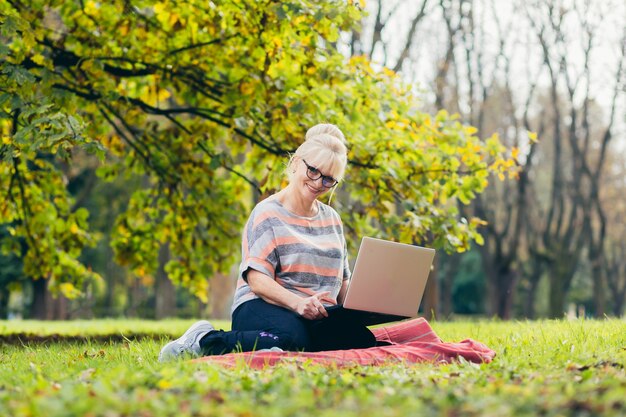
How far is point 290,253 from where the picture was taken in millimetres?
5805

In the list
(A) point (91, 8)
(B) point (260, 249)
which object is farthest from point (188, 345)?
(A) point (91, 8)

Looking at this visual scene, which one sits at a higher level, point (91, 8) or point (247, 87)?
point (91, 8)

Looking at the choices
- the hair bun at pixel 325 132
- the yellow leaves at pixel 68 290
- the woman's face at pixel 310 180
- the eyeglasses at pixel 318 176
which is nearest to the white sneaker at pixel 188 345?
the woman's face at pixel 310 180

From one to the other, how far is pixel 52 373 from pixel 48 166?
19.3 feet

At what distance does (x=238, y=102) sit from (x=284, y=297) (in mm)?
3736

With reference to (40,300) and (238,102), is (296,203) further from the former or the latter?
(40,300)

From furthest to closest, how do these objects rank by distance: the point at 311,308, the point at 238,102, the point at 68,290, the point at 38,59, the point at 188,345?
the point at 68,290 → the point at 238,102 → the point at 38,59 → the point at 188,345 → the point at 311,308

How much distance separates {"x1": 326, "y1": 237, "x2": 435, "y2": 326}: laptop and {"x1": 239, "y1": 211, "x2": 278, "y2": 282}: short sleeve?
53 centimetres

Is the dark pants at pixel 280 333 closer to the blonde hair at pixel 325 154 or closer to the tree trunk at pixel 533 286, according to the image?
the blonde hair at pixel 325 154

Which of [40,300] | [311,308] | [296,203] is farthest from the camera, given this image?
[40,300]

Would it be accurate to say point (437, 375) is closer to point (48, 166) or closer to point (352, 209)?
point (352, 209)

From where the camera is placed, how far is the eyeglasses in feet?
18.9

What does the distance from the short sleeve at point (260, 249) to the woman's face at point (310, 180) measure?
0.32m

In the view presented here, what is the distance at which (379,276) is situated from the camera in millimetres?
5445
